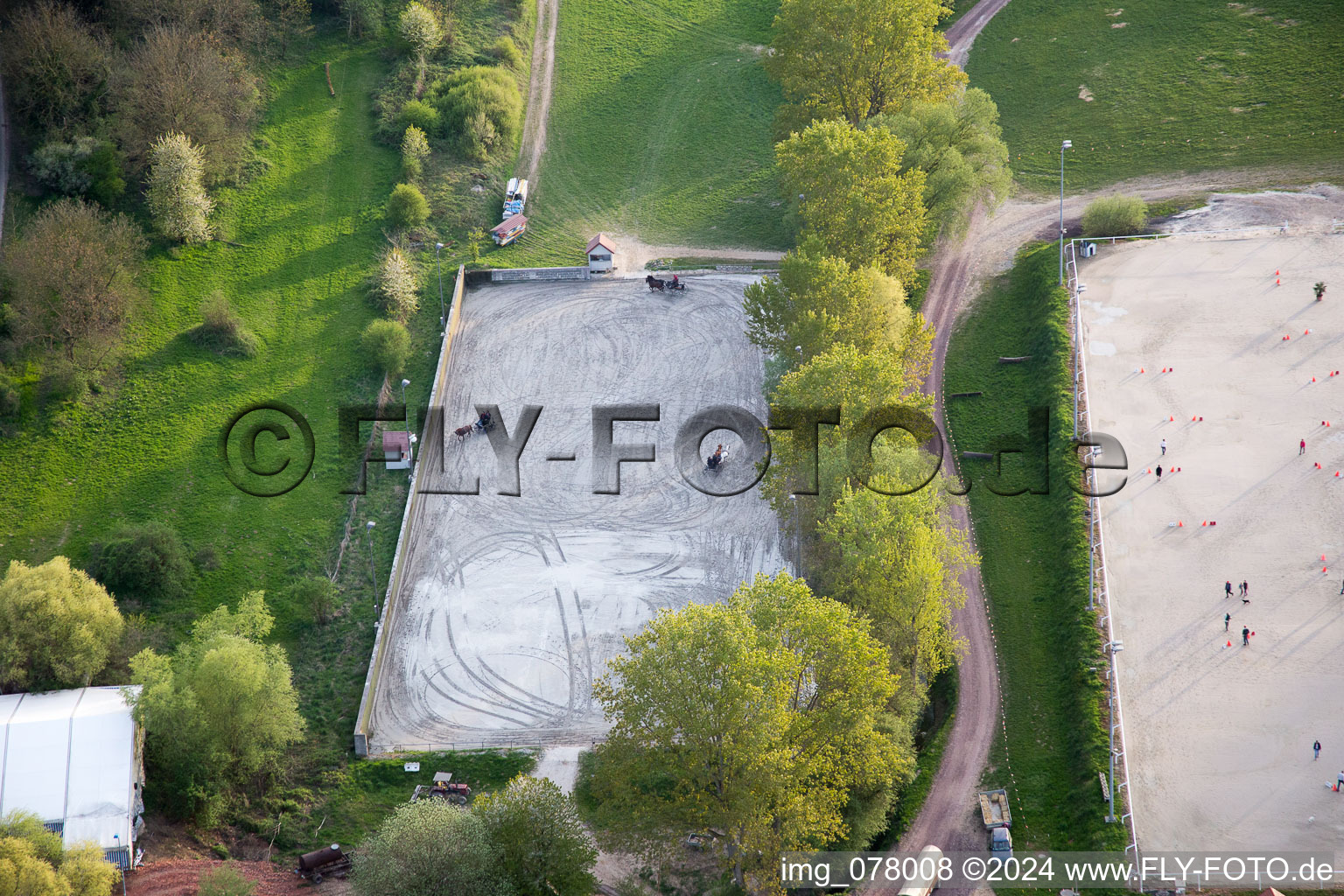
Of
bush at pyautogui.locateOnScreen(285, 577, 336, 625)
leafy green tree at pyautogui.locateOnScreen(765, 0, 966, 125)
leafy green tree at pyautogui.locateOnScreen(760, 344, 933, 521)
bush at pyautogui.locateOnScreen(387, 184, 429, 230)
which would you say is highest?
leafy green tree at pyautogui.locateOnScreen(765, 0, 966, 125)

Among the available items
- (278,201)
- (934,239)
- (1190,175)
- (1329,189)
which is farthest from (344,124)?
(1329,189)

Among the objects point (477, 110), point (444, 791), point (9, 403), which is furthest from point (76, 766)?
point (477, 110)

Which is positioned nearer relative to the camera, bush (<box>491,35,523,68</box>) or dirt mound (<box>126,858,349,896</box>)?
dirt mound (<box>126,858,349,896</box>)

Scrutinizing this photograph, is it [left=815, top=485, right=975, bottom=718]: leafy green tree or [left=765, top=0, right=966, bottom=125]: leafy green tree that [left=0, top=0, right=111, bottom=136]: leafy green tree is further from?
[left=815, top=485, right=975, bottom=718]: leafy green tree

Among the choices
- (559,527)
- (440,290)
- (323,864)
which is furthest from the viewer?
(440,290)

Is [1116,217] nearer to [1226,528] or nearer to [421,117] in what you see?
[1226,528]

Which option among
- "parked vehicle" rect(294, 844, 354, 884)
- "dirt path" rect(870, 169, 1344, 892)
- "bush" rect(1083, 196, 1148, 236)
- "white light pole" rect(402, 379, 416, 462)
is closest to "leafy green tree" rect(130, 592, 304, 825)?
"parked vehicle" rect(294, 844, 354, 884)

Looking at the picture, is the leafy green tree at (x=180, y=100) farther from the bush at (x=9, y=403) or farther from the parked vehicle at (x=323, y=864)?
the parked vehicle at (x=323, y=864)
